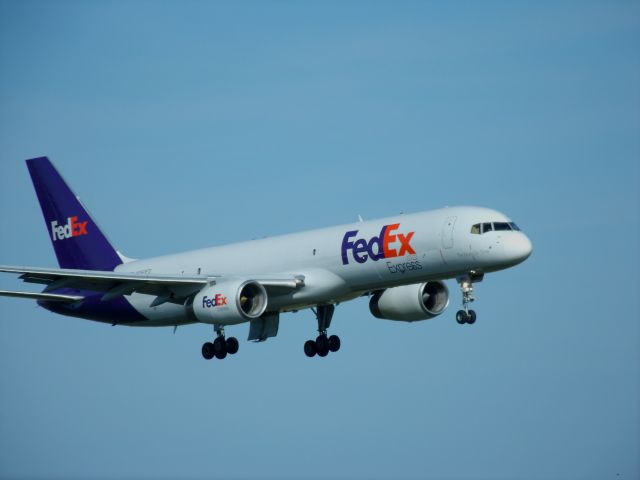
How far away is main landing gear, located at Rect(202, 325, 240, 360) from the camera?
57.0 metres

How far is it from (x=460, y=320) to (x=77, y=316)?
20.5 meters

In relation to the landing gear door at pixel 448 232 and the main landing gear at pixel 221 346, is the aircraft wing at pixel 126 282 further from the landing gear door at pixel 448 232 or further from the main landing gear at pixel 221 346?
the landing gear door at pixel 448 232

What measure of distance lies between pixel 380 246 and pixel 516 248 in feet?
17.8

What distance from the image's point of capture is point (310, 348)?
193ft

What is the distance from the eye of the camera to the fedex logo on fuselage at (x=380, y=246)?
50.8 m

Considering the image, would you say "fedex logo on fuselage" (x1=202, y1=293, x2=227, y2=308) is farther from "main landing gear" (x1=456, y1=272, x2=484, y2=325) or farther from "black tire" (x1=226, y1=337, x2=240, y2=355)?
"main landing gear" (x1=456, y1=272, x2=484, y2=325)

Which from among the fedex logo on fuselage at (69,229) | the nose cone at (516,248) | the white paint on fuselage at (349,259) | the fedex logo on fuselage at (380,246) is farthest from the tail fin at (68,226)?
the nose cone at (516,248)

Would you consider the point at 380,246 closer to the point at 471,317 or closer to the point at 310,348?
the point at 471,317

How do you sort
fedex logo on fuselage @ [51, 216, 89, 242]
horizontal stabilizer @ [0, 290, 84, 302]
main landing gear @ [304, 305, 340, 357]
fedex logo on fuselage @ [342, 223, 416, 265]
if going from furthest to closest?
fedex logo on fuselage @ [51, 216, 89, 242]
main landing gear @ [304, 305, 340, 357]
horizontal stabilizer @ [0, 290, 84, 302]
fedex logo on fuselage @ [342, 223, 416, 265]

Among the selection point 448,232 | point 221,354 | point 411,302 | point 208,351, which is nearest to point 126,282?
point 208,351

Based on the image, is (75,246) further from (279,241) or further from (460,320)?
(460,320)

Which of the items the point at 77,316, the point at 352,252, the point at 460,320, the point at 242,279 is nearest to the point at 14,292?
the point at 77,316

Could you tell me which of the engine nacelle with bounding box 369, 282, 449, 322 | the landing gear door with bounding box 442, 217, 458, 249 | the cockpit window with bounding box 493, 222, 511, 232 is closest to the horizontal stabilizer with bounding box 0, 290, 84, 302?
the engine nacelle with bounding box 369, 282, 449, 322

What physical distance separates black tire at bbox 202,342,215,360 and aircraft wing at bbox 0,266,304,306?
2.22 metres
